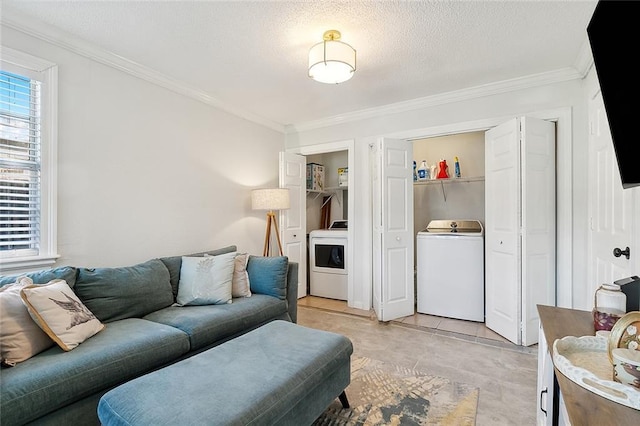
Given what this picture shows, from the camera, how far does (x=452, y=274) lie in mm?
3473

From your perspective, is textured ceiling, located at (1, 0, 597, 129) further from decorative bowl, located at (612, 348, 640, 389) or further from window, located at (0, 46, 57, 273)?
decorative bowl, located at (612, 348, 640, 389)

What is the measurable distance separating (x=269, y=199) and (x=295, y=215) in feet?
2.59

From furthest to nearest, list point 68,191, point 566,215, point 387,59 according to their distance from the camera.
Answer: point 566,215
point 387,59
point 68,191

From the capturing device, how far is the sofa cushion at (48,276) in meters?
1.77

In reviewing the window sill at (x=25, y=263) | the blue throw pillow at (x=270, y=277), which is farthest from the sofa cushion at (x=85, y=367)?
the blue throw pillow at (x=270, y=277)

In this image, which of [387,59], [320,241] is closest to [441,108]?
[387,59]

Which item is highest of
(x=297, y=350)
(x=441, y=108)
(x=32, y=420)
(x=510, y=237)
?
(x=441, y=108)

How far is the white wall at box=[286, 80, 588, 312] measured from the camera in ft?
8.86

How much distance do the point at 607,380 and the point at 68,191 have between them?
2981 mm

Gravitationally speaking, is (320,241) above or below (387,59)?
below

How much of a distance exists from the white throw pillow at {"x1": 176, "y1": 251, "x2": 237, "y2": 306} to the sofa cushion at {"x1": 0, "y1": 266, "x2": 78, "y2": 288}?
739 mm

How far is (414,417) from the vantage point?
1.76 meters

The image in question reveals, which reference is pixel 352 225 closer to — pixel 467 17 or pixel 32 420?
pixel 467 17

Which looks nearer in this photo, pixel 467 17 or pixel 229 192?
pixel 467 17
